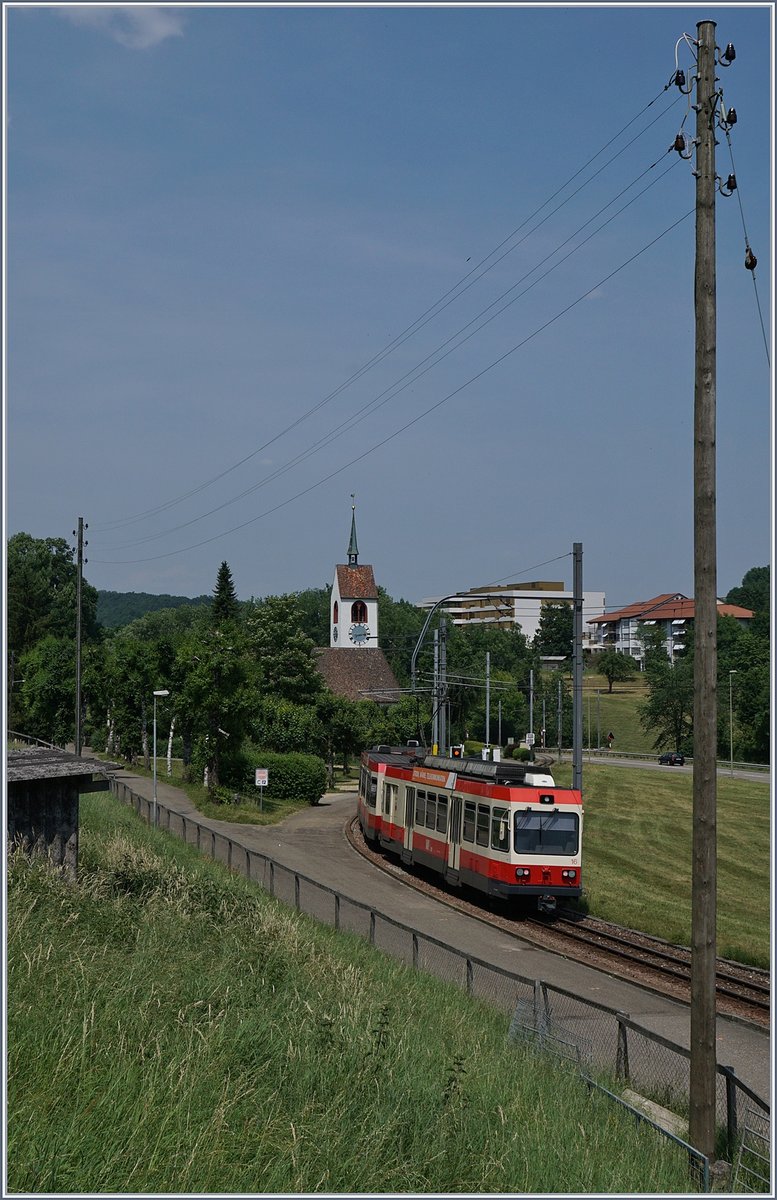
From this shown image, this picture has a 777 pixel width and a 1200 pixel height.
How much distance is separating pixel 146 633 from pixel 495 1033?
162853mm

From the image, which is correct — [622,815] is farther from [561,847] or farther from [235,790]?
[561,847]

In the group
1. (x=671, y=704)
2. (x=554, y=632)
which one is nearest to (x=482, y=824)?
(x=671, y=704)

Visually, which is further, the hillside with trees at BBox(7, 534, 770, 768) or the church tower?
the church tower

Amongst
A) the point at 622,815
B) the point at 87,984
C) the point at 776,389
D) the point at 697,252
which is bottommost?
the point at 622,815

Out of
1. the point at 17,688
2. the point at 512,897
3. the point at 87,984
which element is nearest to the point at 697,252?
the point at 87,984

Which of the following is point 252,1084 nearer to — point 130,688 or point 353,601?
point 130,688

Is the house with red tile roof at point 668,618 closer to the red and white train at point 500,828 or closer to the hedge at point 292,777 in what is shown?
the hedge at point 292,777

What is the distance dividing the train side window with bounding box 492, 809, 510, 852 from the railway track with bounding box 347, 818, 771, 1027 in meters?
1.79

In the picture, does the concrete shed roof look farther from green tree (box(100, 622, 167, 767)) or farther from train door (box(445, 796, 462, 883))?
green tree (box(100, 622, 167, 767))

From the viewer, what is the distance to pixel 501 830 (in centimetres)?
2638

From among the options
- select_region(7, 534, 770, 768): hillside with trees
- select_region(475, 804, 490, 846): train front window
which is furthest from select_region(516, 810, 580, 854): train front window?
select_region(7, 534, 770, 768): hillside with trees

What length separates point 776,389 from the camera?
10133 mm

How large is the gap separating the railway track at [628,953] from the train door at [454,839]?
724 millimetres

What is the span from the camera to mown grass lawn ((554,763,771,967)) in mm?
27922
